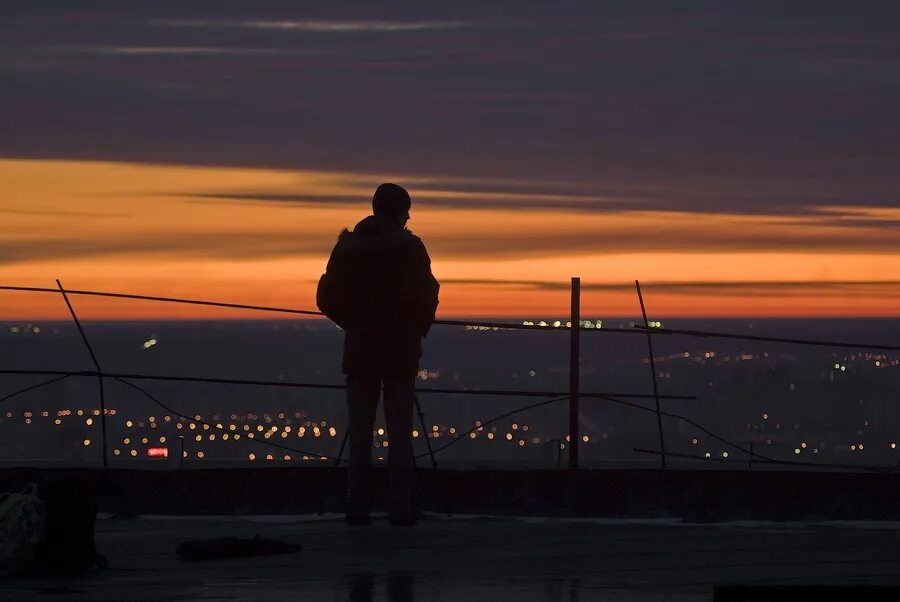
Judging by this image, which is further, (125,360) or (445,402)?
(125,360)

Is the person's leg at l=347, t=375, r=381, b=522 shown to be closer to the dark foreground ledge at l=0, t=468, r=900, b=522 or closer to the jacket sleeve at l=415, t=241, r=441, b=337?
the jacket sleeve at l=415, t=241, r=441, b=337

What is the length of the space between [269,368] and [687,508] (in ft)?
375

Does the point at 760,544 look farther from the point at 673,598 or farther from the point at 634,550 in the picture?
the point at 673,598

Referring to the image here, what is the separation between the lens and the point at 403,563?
8797 mm

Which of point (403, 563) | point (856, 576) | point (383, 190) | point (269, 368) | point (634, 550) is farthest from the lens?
point (269, 368)

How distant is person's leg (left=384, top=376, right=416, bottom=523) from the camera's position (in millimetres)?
10352

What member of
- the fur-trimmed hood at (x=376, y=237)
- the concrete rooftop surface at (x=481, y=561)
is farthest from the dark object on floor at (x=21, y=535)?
the fur-trimmed hood at (x=376, y=237)

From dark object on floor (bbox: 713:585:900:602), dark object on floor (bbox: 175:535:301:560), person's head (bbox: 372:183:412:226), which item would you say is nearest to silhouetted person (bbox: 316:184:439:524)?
person's head (bbox: 372:183:412:226)

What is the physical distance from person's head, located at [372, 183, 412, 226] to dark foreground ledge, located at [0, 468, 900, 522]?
182cm

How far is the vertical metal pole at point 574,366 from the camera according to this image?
1203cm

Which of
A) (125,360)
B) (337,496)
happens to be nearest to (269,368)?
(125,360)

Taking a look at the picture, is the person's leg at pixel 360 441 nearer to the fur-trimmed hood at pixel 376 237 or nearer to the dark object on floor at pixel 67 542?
the fur-trimmed hood at pixel 376 237

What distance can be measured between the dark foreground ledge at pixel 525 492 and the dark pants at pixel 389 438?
2.73 ft

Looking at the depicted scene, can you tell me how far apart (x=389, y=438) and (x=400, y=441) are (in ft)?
0.35
